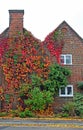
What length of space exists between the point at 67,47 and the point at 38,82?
4.41 m

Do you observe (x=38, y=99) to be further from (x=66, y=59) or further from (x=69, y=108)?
(x=66, y=59)

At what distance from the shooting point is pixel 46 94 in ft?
104

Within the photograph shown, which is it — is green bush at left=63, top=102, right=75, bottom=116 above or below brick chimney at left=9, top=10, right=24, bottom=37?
below

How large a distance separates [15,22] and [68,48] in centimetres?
518

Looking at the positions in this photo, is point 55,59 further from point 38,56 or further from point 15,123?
point 15,123

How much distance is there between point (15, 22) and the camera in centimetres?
3438

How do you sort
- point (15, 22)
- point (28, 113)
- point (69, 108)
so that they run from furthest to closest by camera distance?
1. point (15, 22)
2. point (69, 108)
3. point (28, 113)

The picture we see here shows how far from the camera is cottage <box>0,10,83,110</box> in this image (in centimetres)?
3388

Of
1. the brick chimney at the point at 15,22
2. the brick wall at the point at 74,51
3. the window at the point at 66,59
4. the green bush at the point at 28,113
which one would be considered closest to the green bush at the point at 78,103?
the brick wall at the point at 74,51

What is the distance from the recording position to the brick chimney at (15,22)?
3425 cm

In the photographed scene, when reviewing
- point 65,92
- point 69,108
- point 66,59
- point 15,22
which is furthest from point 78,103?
point 15,22

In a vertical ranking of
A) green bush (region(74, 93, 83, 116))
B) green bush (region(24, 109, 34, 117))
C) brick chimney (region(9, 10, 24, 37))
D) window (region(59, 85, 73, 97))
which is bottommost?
green bush (region(24, 109, 34, 117))

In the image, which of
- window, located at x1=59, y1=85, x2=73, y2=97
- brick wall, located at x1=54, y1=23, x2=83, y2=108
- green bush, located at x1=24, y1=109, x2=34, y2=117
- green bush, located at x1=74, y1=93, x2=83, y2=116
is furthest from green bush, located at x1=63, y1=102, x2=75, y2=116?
green bush, located at x1=24, y1=109, x2=34, y2=117

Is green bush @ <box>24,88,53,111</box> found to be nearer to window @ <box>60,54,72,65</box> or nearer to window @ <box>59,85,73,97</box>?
window @ <box>59,85,73,97</box>
